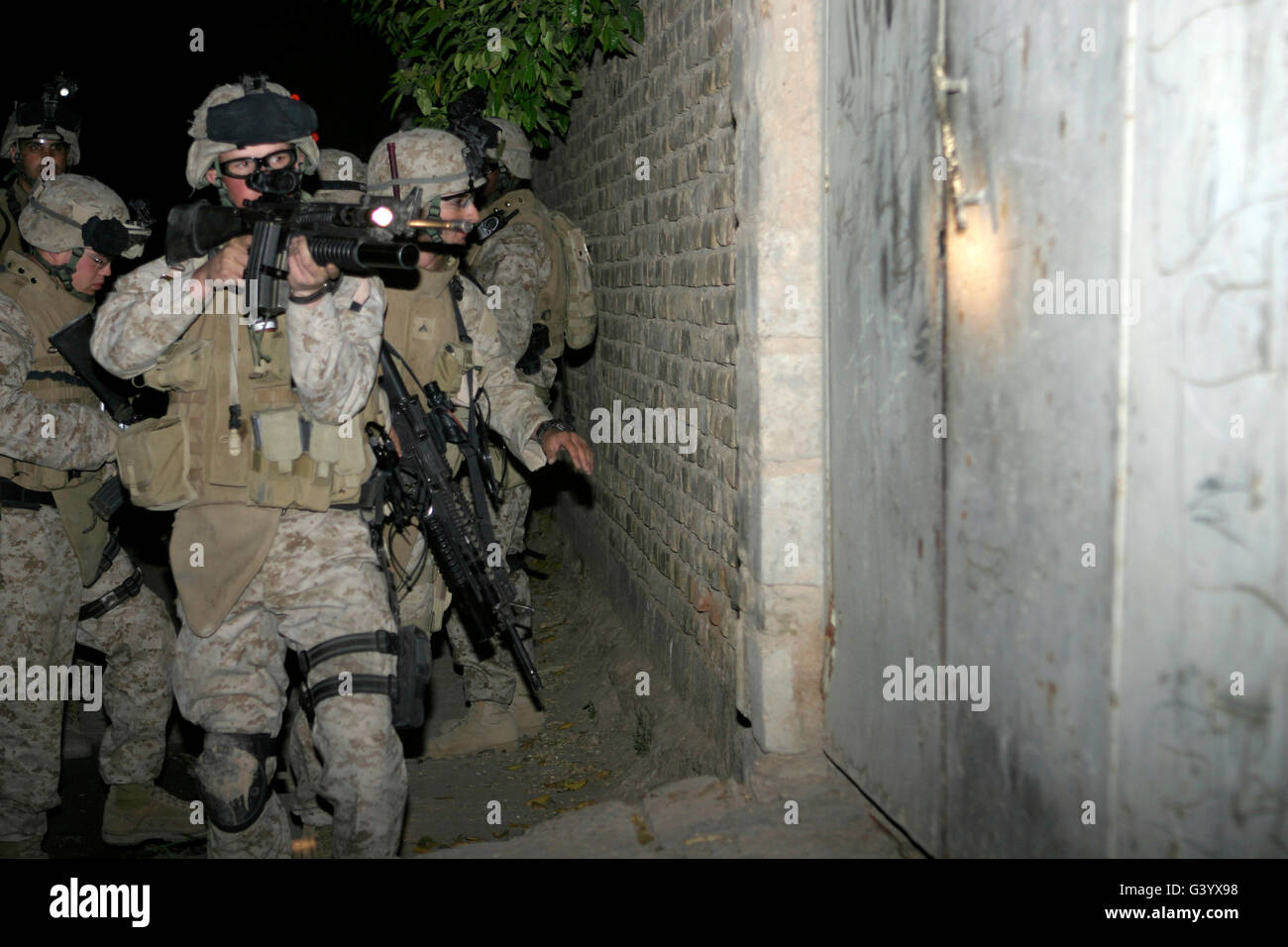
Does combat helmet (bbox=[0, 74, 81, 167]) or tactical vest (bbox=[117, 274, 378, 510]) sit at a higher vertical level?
combat helmet (bbox=[0, 74, 81, 167])

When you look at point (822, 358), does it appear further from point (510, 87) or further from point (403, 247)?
point (510, 87)

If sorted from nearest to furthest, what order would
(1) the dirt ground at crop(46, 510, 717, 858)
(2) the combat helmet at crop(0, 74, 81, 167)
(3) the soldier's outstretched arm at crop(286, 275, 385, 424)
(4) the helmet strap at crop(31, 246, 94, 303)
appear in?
(3) the soldier's outstretched arm at crop(286, 275, 385, 424), (4) the helmet strap at crop(31, 246, 94, 303), (1) the dirt ground at crop(46, 510, 717, 858), (2) the combat helmet at crop(0, 74, 81, 167)

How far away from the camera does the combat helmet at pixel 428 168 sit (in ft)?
11.3

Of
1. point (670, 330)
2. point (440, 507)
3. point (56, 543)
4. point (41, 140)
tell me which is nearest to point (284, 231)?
point (440, 507)

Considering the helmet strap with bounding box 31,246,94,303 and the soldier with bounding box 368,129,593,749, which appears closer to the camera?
the soldier with bounding box 368,129,593,749

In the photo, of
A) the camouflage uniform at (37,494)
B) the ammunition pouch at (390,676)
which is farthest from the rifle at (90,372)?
the ammunition pouch at (390,676)

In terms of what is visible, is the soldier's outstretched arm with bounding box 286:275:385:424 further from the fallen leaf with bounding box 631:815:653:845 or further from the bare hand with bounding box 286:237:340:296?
the fallen leaf with bounding box 631:815:653:845

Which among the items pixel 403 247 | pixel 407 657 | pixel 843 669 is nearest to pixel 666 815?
pixel 843 669

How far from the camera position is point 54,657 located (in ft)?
12.4

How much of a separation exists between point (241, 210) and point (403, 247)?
541 mm

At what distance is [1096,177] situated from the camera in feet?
6.21

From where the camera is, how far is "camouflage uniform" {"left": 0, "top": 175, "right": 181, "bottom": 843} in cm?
356

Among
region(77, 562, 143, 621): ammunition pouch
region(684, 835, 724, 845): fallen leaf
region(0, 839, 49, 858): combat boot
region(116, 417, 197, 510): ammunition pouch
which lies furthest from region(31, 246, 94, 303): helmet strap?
region(684, 835, 724, 845): fallen leaf

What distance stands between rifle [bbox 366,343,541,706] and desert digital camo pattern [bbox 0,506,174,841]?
53.9 inches
